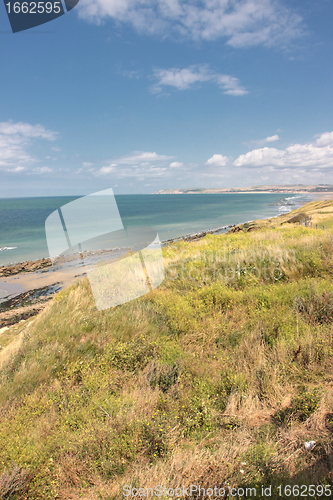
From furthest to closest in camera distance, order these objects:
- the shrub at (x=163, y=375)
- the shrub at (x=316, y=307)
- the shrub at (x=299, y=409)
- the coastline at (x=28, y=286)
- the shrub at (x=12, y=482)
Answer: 1. the coastline at (x=28, y=286)
2. the shrub at (x=316, y=307)
3. the shrub at (x=163, y=375)
4. the shrub at (x=299, y=409)
5. the shrub at (x=12, y=482)

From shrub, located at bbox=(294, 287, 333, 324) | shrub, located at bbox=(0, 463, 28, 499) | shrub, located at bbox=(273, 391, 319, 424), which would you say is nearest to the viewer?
shrub, located at bbox=(0, 463, 28, 499)

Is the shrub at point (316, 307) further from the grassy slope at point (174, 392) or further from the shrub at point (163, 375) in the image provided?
the shrub at point (163, 375)

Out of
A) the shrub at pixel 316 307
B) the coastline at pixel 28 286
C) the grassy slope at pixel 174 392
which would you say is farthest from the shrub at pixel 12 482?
the coastline at pixel 28 286

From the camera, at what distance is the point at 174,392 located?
413cm

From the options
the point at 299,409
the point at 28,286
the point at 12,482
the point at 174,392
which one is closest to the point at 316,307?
the point at 299,409

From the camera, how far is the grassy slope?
288 centimetres

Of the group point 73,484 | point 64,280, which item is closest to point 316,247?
point 73,484

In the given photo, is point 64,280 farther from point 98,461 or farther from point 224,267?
point 98,461

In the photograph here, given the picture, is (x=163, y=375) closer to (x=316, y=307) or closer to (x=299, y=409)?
(x=299, y=409)

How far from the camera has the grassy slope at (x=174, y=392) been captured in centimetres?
288

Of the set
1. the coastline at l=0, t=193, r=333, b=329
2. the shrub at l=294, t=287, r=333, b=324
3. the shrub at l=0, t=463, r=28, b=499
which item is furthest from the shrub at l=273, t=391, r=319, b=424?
the coastline at l=0, t=193, r=333, b=329

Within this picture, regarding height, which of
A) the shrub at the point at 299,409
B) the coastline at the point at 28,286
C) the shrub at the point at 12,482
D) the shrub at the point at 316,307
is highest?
the shrub at the point at 316,307

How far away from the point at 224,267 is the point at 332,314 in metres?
3.67

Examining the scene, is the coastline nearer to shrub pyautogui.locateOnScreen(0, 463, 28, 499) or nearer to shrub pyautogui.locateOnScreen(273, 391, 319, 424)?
shrub pyautogui.locateOnScreen(0, 463, 28, 499)
